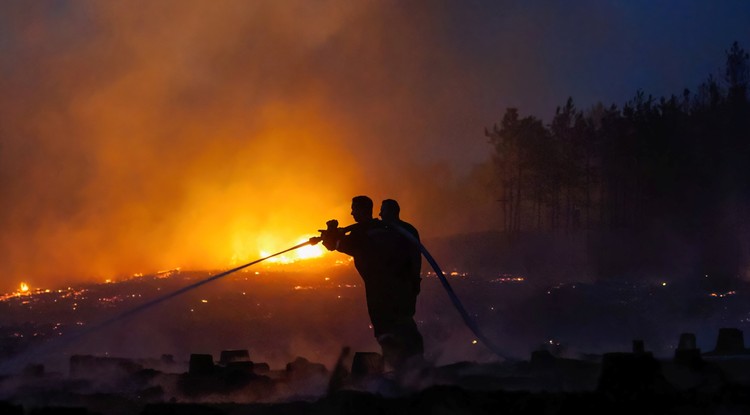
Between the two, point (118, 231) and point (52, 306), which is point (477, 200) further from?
point (52, 306)

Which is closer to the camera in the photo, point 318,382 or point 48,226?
point 318,382

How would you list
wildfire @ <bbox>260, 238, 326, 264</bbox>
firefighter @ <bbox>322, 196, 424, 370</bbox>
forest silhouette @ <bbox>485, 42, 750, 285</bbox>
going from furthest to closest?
forest silhouette @ <bbox>485, 42, 750, 285</bbox>, wildfire @ <bbox>260, 238, 326, 264</bbox>, firefighter @ <bbox>322, 196, 424, 370</bbox>

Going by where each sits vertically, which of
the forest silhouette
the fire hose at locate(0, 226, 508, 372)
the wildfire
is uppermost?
the forest silhouette

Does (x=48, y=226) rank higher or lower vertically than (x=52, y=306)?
higher

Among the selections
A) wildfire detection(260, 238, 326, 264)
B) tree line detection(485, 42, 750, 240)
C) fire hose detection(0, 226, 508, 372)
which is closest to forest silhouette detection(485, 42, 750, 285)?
tree line detection(485, 42, 750, 240)

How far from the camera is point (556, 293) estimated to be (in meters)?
36.4

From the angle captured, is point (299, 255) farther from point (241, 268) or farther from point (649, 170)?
point (649, 170)

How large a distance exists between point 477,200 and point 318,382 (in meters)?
109

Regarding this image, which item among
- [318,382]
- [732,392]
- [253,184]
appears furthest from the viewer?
[253,184]

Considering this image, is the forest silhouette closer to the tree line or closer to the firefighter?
the tree line

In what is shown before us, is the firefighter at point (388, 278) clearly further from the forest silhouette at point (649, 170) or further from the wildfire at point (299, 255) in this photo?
the forest silhouette at point (649, 170)

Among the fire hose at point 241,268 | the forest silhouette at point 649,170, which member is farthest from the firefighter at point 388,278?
the forest silhouette at point 649,170

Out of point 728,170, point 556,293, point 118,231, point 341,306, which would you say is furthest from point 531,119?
point 341,306

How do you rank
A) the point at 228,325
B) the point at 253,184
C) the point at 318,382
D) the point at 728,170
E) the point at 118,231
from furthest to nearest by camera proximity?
the point at 728,170 < the point at 253,184 < the point at 118,231 < the point at 228,325 < the point at 318,382
